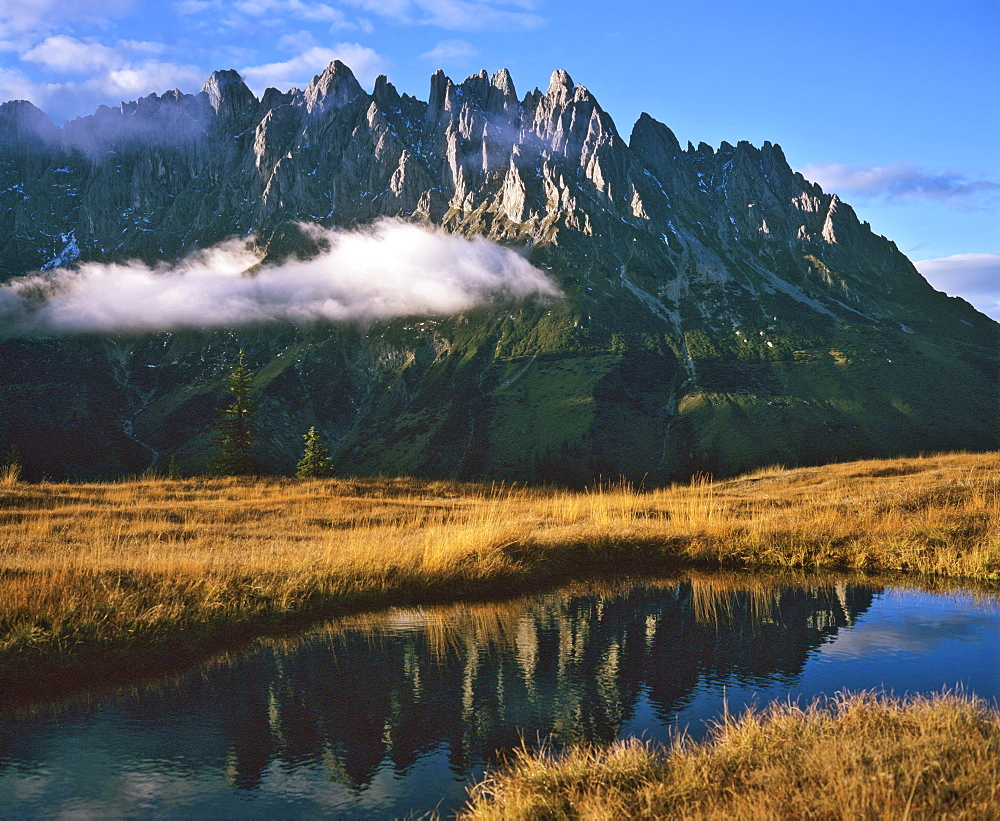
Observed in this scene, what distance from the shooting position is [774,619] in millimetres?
16906

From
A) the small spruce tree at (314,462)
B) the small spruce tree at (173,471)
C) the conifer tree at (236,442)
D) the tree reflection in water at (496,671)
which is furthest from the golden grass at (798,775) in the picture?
the small spruce tree at (314,462)

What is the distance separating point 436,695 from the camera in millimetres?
12109

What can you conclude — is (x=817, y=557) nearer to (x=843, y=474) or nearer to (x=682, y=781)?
(x=682, y=781)

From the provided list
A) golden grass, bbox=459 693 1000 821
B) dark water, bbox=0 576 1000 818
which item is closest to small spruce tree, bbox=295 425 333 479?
dark water, bbox=0 576 1000 818

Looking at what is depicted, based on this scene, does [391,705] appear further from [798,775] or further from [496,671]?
[798,775]

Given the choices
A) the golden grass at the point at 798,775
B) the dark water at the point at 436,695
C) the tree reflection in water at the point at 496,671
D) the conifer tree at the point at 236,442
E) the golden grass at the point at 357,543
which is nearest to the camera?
the golden grass at the point at 798,775

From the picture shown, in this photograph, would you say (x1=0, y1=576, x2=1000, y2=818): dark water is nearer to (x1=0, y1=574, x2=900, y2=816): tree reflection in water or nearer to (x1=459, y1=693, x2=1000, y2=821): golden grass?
(x1=0, y1=574, x2=900, y2=816): tree reflection in water

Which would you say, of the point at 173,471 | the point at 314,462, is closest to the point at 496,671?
the point at 173,471

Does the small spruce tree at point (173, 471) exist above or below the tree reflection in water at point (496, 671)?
above

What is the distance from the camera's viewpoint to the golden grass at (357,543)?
581 inches

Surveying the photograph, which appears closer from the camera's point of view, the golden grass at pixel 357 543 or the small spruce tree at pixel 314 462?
the golden grass at pixel 357 543

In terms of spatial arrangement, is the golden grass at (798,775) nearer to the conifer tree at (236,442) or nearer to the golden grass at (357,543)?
the golden grass at (357,543)

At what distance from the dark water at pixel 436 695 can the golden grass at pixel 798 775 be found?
2008 millimetres

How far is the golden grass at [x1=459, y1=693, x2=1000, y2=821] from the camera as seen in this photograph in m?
6.07
